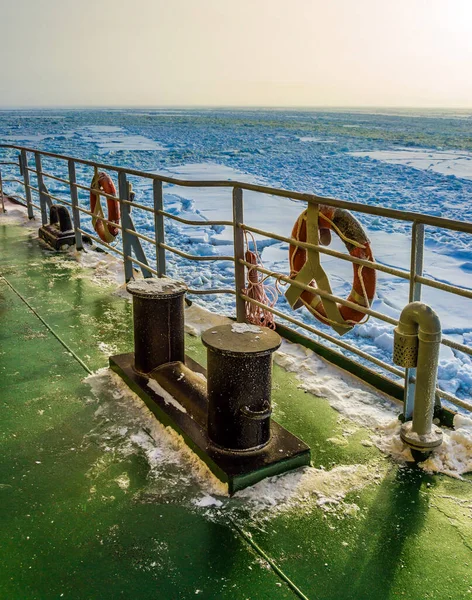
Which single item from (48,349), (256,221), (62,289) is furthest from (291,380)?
(256,221)

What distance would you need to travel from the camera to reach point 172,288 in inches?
130

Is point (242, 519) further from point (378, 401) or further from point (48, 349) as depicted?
point (48, 349)

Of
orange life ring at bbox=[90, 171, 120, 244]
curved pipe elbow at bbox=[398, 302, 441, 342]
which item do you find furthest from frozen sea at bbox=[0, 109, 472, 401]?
curved pipe elbow at bbox=[398, 302, 441, 342]

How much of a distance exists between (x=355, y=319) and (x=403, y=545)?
1.39 metres

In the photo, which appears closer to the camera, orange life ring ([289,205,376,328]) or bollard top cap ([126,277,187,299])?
orange life ring ([289,205,376,328])

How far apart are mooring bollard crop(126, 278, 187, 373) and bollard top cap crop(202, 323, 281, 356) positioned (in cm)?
Result: 65

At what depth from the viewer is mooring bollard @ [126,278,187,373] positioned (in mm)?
3227

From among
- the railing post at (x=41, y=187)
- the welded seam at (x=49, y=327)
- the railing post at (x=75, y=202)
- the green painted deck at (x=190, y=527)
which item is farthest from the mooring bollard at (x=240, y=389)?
the railing post at (x=41, y=187)

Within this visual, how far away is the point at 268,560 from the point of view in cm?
200

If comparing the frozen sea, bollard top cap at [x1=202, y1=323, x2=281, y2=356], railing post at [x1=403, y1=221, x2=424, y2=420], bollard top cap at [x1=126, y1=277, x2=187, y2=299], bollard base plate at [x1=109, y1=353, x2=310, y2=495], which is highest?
railing post at [x1=403, y1=221, x2=424, y2=420]

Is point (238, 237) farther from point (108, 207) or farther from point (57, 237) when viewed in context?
point (57, 237)

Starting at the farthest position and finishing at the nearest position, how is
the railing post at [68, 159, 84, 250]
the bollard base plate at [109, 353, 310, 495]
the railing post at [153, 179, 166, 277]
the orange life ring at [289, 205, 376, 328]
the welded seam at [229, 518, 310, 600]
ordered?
the railing post at [68, 159, 84, 250] < the railing post at [153, 179, 166, 277] < the orange life ring at [289, 205, 376, 328] < the bollard base plate at [109, 353, 310, 495] < the welded seam at [229, 518, 310, 600]

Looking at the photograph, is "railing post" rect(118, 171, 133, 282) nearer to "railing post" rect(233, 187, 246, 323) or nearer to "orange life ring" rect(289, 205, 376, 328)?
"railing post" rect(233, 187, 246, 323)

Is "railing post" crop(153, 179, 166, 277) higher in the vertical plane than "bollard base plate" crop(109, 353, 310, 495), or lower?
higher
